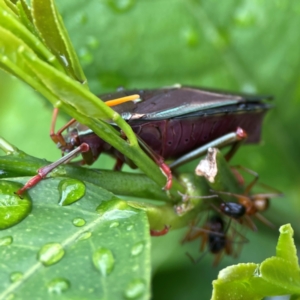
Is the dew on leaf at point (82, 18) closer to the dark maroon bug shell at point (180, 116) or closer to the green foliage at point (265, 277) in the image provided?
the dark maroon bug shell at point (180, 116)

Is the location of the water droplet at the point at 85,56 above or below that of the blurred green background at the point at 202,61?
above

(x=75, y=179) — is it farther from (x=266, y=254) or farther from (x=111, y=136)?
(x=266, y=254)

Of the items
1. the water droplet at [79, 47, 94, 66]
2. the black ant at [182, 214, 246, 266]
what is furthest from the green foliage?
the water droplet at [79, 47, 94, 66]

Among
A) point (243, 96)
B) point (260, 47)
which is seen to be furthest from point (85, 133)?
point (260, 47)

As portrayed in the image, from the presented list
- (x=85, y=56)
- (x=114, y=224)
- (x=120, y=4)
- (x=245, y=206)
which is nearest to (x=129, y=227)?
(x=114, y=224)

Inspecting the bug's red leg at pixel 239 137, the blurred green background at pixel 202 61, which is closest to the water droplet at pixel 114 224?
the bug's red leg at pixel 239 137

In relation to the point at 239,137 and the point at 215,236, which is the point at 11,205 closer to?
the point at 239,137

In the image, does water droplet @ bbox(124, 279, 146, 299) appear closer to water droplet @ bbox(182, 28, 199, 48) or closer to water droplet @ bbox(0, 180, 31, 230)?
water droplet @ bbox(0, 180, 31, 230)
